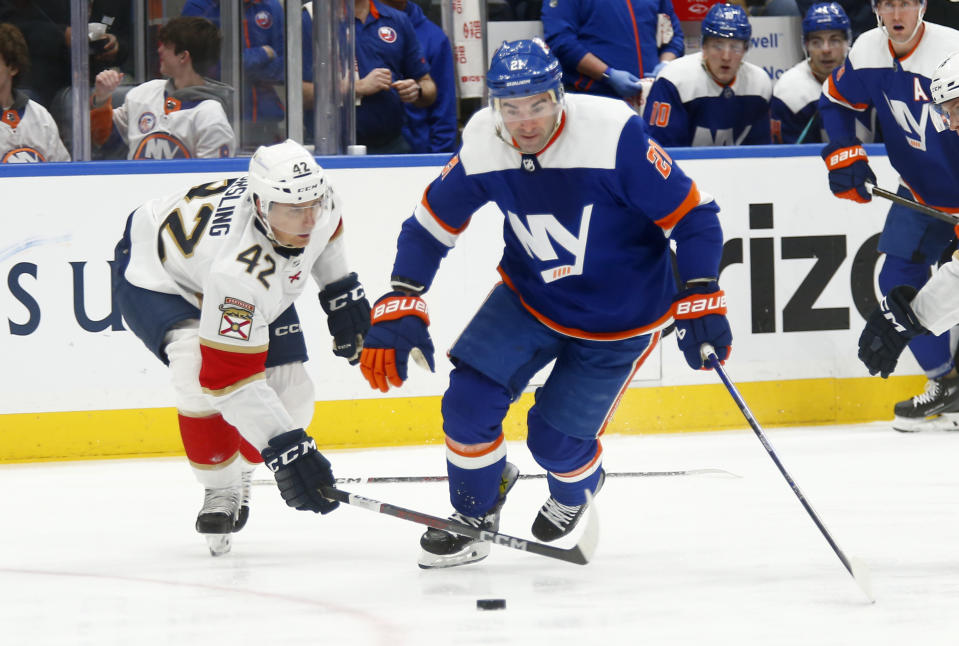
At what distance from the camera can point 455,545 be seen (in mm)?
3191

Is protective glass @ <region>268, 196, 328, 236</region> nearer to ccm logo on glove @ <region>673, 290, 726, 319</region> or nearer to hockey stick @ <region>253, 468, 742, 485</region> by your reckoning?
ccm logo on glove @ <region>673, 290, 726, 319</region>

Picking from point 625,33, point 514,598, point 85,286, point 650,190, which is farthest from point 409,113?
point 514,598

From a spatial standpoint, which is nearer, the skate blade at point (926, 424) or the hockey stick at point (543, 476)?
the hockey stick at point (543, 476)

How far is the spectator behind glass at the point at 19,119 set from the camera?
4.73m

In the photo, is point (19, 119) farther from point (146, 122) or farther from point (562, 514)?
point (562, 514)

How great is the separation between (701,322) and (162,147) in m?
2.61

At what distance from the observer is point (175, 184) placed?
4805mm

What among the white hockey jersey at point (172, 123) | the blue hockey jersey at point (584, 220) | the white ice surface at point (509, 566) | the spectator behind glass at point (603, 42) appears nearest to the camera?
the white ice surface at point (509, 566)

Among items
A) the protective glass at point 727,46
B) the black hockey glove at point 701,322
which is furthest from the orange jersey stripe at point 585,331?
the protective glass at point 727,46

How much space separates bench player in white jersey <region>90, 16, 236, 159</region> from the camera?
4797 millimetres

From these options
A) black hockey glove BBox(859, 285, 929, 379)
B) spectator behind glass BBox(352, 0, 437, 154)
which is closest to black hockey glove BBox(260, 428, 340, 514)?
black hockey glove BBox(859, 285, 929, 379)

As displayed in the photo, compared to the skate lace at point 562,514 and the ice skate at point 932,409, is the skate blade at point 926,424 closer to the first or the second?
the ice skate at point 932,409

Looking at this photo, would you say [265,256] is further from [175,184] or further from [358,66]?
[358,66]

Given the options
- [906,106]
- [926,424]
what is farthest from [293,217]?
[926,424]
